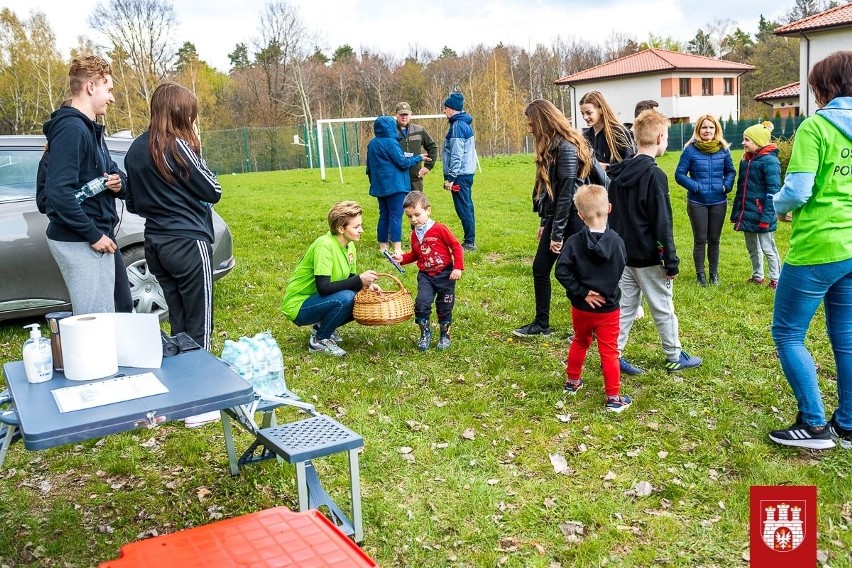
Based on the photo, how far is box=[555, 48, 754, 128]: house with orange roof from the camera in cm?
5331

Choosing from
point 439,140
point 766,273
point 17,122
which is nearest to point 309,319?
point 766,273

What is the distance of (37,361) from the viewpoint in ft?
10.2

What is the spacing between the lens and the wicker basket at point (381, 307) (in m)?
Answer: 5.83

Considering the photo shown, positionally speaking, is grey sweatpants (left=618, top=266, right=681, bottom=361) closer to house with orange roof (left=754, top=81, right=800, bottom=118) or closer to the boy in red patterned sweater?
the boy in red patterned sweater

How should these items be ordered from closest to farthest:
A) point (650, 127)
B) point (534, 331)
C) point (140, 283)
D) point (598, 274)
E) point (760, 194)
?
1. point (598, 274)
2. point (650, 127)
3. point (534, 331)
4. point (140, 283)
5. point (760, 194)

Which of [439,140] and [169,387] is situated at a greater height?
[439,140]

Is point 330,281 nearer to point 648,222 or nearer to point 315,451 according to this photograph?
point 648,222

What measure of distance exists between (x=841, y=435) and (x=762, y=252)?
4.25m

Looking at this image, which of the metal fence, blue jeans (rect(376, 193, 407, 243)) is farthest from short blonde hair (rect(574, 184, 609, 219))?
the metal fence

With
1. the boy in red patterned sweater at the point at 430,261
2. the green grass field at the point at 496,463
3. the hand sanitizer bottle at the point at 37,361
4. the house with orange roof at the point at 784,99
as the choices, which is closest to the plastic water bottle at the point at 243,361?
the green grass field at the point at 496,463

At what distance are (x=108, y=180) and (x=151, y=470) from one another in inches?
67.2

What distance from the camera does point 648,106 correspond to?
750cm

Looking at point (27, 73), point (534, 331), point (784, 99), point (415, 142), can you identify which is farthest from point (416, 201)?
point (784, 99)

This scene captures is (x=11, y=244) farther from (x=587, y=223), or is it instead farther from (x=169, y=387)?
(x=587, y=223)
